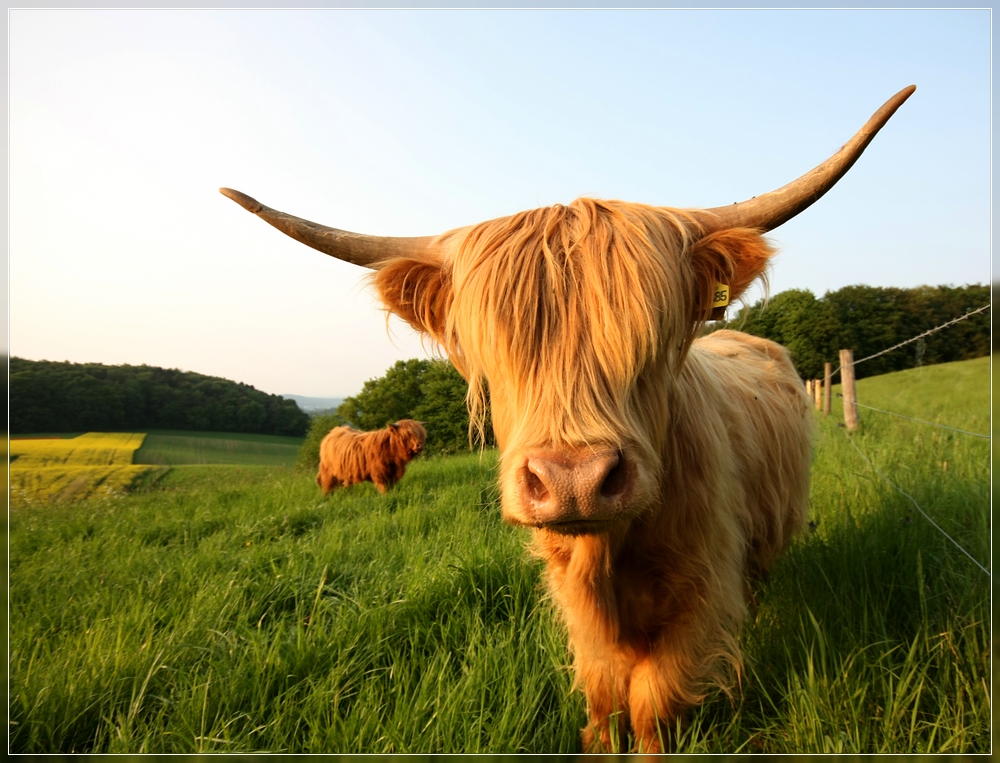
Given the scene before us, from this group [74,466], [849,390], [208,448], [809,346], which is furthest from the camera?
[809,346]

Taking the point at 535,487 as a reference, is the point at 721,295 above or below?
above

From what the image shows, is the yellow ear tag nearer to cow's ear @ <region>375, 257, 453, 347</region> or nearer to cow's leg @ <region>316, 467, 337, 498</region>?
cow's ear @ <region>375, 257, 453, 347</region>

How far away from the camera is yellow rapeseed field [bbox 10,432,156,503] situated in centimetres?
251

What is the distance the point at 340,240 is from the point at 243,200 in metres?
0.34

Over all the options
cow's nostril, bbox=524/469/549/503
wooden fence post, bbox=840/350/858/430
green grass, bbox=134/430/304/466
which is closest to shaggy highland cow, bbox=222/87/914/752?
A: cow's nostril, bbox=524/469/549/503

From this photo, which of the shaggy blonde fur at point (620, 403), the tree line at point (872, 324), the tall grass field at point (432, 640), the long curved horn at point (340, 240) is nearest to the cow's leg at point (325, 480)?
the tall grass field at point (432, 640)

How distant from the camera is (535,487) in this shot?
51.5 inches

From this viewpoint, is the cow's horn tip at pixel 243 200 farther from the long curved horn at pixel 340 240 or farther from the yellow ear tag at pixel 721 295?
the yellow ear tag at pixel 721 295

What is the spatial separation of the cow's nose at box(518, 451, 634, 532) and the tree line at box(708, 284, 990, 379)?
0.98 meters

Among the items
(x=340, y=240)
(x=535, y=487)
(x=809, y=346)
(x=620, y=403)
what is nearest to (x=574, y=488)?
(x=535, y=487)

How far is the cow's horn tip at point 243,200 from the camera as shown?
1.80m

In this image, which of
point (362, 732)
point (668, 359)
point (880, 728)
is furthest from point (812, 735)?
point (362, 732)

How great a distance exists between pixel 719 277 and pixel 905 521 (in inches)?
87.8

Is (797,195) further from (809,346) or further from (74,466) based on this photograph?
(809,346)
